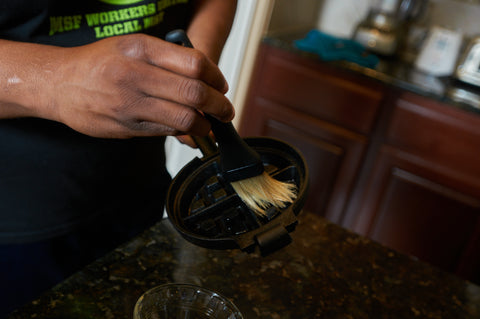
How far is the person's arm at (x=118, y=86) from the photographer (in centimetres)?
46

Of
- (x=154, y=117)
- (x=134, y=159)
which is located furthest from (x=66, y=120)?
(x=134, y=159)

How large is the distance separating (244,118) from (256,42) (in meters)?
0.34

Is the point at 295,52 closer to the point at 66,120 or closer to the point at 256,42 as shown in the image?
the point at 256,42

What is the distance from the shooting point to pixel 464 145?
161 cm

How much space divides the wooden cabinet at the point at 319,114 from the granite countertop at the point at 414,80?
0.03m

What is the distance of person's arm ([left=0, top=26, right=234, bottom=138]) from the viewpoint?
0.46 metres

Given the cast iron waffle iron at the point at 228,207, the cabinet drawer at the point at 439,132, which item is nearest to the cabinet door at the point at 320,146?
the cabinet drawer at the point at 439,132

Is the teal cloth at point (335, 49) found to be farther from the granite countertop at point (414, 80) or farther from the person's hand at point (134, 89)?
the person's hand at point (134, 89)

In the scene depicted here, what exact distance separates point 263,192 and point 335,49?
1.42 metres

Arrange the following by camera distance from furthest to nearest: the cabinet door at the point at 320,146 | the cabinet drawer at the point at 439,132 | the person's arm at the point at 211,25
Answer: the cabinet door at the point at 320,146 → the cabinet drawer at the point at 439,132 → the person's arm at the point at 211,25

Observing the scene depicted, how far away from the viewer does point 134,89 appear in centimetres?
47

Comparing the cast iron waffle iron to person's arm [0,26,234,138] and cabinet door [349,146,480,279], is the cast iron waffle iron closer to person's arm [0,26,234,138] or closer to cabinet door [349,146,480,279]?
person's arm [0,26,234,138]

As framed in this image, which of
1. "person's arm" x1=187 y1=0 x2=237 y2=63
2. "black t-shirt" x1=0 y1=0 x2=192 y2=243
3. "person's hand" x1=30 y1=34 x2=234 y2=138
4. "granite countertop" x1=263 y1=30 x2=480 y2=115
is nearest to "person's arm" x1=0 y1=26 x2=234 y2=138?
"person's hand" x1=30 y1=34 x2=234 y2=138

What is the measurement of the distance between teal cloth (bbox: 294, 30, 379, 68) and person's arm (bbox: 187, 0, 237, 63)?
92cm
